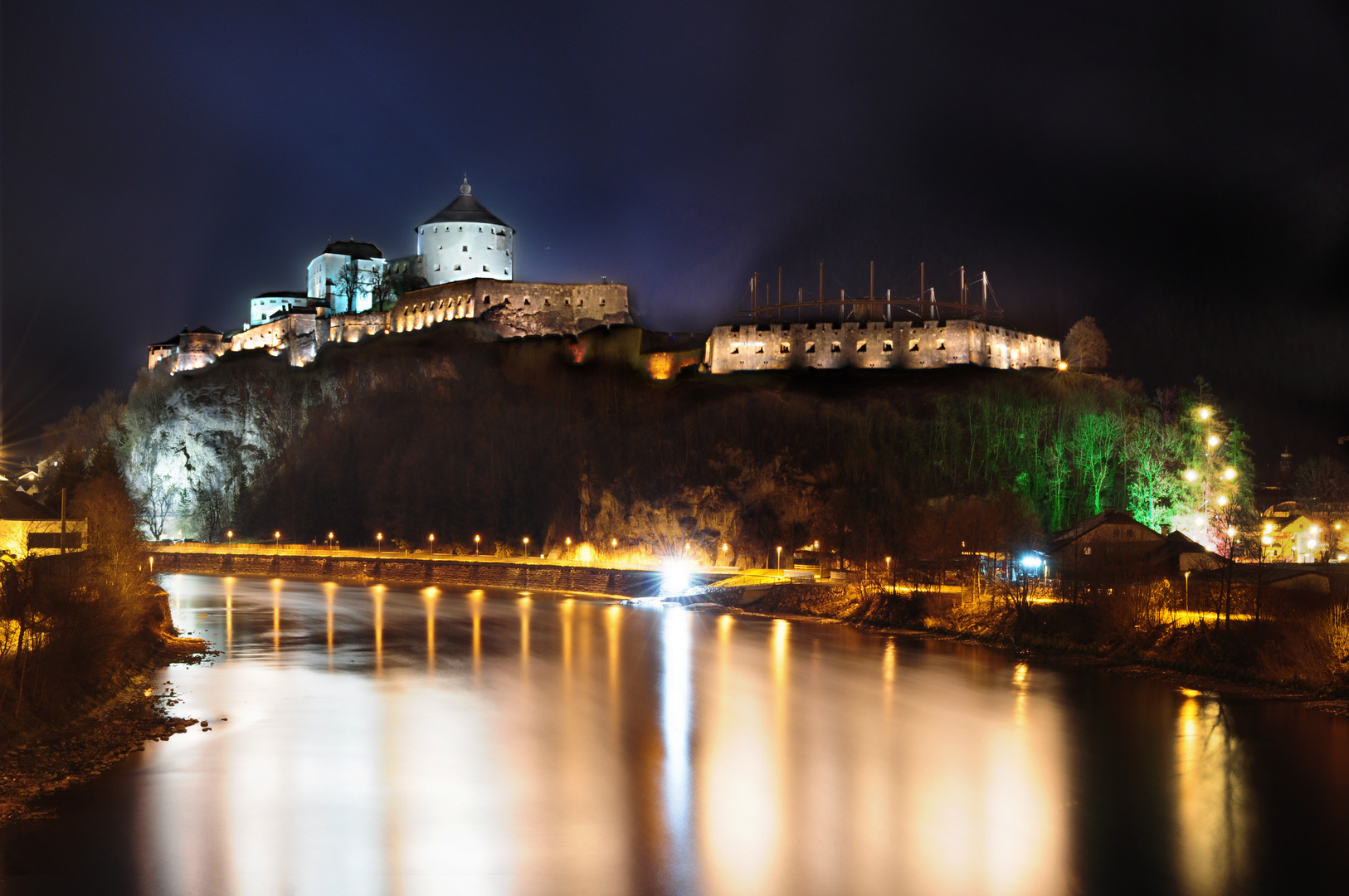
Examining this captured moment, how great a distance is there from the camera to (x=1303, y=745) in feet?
46.8

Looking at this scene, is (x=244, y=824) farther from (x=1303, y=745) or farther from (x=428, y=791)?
(x=1303, y=745)

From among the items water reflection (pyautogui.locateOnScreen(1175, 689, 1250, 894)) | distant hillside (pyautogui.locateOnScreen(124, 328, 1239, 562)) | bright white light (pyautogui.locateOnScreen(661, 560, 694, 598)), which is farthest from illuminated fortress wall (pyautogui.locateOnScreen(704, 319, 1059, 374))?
water reflection (pyautogui.locateOnScreen(1175, 689, 1250, 894))

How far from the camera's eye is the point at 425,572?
42.6 metres

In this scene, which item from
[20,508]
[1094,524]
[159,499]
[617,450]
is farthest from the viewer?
[159,499]

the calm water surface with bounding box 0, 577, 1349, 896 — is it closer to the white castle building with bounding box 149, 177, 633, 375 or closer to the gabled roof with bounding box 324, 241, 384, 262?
the white castle building with bounding box 149, 177, 633, 375

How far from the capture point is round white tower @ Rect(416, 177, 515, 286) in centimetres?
5422

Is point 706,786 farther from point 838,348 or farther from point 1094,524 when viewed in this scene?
point 838,348

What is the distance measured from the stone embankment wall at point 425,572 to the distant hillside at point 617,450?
2.56 metres

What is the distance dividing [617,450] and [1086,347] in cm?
2120

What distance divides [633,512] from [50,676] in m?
26.2

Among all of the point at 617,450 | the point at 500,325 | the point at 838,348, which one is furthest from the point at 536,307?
the point at 838,348

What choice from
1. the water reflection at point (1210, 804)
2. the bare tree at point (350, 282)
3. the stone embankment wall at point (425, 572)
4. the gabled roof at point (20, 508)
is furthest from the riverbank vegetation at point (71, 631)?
the bare tree at point (350, 282)

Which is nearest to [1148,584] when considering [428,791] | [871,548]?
[871,548]

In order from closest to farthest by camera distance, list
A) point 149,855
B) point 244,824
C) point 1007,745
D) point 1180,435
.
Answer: point 149,855
point 244,824
point 1007,745
point 1180,435
